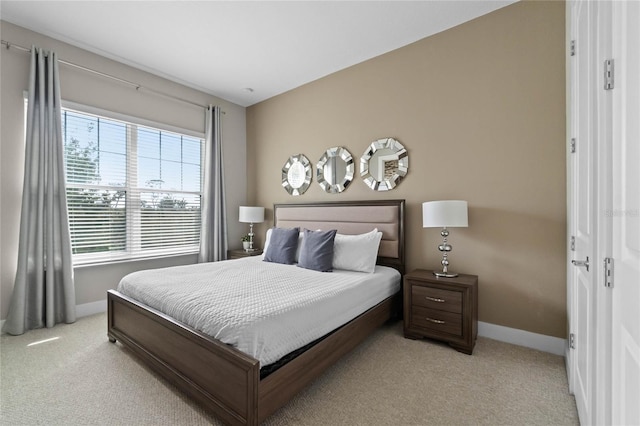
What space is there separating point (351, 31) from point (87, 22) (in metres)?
2.60

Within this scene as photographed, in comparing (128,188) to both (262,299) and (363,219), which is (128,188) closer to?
(262,299)

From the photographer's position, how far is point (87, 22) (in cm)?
286

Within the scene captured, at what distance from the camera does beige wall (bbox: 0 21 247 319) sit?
2.83 meters

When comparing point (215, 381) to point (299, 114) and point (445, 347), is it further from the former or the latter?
point (299, 114)

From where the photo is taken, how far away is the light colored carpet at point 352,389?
5.45 ft

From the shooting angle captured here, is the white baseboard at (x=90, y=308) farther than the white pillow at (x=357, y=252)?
Yes

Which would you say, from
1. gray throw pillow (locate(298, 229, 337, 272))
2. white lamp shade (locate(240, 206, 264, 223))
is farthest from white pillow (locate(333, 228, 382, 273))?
white lamp shade (locate(240, 206, 264, 223))

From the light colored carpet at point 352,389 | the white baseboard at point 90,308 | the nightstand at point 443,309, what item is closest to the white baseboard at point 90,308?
the white baseboard at point 90,308

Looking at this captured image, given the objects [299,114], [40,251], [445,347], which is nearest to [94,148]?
[40,251]

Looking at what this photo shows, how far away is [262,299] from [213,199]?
2851 mm

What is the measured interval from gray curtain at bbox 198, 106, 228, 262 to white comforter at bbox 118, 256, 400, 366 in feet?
4.40

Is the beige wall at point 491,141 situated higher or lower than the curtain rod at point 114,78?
lower
